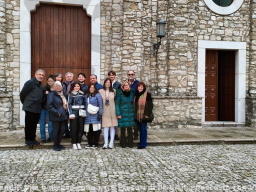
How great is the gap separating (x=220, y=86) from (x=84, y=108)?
20.6 ft

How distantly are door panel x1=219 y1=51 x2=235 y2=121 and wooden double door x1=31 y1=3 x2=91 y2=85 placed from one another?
531 centimetres

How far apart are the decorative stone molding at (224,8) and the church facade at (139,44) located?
0.03 m

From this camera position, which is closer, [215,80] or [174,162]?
[174,162]

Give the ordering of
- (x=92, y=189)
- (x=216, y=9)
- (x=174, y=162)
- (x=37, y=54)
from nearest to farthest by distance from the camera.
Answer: (x=92, y=189) → (x=174, y=162) → (x=37, y=54) → (x=216, y=9)

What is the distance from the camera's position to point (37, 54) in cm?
775

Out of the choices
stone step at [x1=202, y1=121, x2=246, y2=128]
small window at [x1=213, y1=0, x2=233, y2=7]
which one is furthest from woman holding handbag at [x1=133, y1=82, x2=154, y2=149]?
small window at [x1=213, y1=0, x2=233, y2=7]

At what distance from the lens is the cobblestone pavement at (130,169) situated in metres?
3.17

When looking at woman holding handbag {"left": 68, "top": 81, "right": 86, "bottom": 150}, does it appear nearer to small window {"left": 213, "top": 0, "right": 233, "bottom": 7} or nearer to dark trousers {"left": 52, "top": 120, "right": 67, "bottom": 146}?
dark trousers {"left": 52, "top": 120, "right": 67, "bottom": 146}

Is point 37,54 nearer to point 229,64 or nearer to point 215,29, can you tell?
point 215,29

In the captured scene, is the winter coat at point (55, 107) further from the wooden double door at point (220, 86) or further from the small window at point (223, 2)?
the small window at point (223, 2)

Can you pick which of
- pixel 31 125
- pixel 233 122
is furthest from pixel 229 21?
pixel 31 125

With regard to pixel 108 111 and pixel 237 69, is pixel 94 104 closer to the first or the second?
pixel 108 111

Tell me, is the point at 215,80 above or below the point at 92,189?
above

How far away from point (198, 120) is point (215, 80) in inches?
76.2
